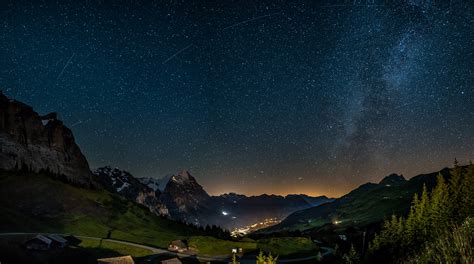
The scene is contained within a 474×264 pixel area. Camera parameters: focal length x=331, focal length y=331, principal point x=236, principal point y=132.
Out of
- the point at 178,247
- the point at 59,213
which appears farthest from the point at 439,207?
the point at 59,213

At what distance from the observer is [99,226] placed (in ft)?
512

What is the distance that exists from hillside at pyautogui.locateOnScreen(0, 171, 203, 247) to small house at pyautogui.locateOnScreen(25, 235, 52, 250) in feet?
60.1

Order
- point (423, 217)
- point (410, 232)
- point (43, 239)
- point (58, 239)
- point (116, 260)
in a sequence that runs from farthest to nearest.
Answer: point (58, 239), point (43, 239), point (116, 260), point (423, 217), point (410, 232)

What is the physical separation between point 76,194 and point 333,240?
150103mm

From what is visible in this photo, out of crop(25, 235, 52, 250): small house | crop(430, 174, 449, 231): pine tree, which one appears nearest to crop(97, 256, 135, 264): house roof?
crop(25, 235, 52, 250): small house

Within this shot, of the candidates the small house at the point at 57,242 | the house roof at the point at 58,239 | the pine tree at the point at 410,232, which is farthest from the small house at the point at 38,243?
the pine tree at the point at 410,232

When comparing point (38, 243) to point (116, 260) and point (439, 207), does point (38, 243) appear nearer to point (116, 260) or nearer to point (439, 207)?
point (116, 260)

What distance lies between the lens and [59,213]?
504 feet

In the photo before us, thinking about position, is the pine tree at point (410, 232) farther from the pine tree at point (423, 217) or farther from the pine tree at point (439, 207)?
the pine tree at point (439, 207)

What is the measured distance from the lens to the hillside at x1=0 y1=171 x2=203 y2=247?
132 meters

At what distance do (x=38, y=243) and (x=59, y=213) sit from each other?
55633 millimetres

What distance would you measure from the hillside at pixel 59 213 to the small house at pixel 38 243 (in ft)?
60.1

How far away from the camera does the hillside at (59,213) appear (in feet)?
434

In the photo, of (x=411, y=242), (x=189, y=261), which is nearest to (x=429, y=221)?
(x=411, y=242)
